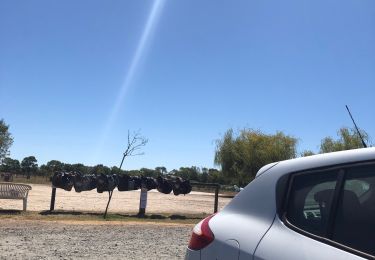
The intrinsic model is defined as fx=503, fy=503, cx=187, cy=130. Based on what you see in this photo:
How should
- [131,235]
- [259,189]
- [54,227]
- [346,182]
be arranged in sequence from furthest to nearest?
[54,227] → [131,235] → [259,189] → [346,182]

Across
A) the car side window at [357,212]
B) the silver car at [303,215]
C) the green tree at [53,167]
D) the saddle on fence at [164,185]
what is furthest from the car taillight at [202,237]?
the green tree at [53,167]

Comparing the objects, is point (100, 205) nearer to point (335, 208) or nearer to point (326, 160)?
point (326, 160)

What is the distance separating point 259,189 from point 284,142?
54014mm

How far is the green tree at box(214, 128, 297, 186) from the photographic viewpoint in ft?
180

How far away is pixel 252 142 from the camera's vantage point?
57.2 meters

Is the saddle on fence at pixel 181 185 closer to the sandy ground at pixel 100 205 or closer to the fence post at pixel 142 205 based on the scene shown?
the sandy ground at pixel 100 205

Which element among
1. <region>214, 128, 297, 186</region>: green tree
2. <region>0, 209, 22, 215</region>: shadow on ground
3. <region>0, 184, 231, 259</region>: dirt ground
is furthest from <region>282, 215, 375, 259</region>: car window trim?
<region>214, 128, 297, 186</region>: green tree

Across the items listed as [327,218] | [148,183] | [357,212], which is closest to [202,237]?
[327,218]

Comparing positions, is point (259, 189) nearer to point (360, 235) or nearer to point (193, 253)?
point (193, 253)

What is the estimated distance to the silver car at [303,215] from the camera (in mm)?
2547

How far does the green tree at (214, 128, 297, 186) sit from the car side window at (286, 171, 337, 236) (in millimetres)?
51434

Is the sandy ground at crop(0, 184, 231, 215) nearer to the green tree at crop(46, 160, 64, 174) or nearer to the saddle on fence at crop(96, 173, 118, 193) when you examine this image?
the saddle on fence at crop(96, 173, 118, 193)

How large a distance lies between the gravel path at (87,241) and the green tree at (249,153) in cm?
4179

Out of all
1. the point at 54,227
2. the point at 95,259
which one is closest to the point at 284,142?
the point at 54,227
